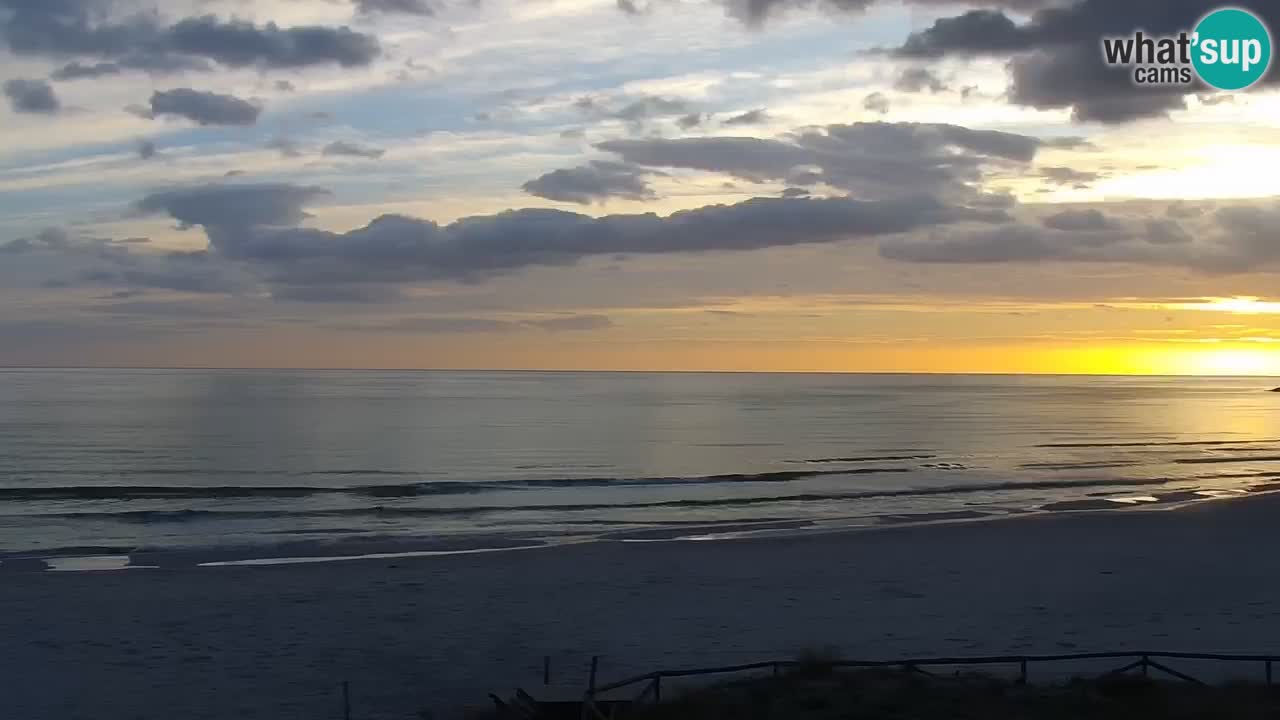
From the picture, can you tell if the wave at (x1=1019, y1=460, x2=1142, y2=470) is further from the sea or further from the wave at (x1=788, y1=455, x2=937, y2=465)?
the wave at (x1=788, y1=455, x2=937, y2=465)

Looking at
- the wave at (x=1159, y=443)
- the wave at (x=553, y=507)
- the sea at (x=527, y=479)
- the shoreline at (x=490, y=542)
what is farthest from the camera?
the wave at (x=1159, y=443)

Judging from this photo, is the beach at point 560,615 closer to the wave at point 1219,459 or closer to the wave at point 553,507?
the wave at point 553,507

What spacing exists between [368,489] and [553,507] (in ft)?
31.7

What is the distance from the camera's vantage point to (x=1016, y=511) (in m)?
41.6

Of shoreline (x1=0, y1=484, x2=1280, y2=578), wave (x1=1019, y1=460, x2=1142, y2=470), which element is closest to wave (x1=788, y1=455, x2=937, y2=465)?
wave (x1=1019, y1=460, x2=1142, y2=470)

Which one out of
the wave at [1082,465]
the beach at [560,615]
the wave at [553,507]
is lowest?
the wave at [1082,465]

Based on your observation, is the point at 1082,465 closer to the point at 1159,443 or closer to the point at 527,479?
the point at 1159,443

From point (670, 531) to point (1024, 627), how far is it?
1632cm

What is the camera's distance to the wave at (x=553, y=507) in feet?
126

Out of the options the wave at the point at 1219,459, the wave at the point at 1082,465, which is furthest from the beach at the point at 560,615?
the wave at the point at 1219,459

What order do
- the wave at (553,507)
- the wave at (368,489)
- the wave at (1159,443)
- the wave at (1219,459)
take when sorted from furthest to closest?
the wave at (1159,443) < the wave at (1219,459) < the wave at (368,489) < the wave at (553,507)

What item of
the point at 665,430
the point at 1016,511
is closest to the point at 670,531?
the point at 1016,511

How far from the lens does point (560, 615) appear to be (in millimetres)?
22406

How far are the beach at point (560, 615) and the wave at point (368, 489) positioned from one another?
17.5 m
